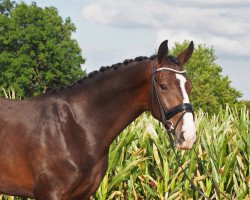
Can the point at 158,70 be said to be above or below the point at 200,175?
above

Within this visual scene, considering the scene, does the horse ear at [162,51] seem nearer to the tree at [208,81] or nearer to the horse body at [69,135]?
the horse body at [69,135]

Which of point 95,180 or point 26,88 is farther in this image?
point 26,88

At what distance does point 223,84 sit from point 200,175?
167 feet

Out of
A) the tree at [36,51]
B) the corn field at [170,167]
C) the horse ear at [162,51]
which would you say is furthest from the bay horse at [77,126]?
the tree at [36,51]

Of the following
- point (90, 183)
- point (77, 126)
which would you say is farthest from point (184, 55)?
point (90, 183)

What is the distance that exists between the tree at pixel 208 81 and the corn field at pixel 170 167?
151ft

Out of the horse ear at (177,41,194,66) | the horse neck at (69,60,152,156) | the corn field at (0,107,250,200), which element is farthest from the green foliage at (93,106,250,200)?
the horse ear at (177,41,194,66)

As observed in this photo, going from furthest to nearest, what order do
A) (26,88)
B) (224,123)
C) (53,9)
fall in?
1. (53,9)
2. (26,88)
3. (224,123)

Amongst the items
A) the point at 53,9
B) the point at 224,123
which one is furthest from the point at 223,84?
the point at 224,123

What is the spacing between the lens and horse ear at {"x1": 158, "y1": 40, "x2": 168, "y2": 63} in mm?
4949

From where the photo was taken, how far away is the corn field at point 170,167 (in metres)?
7.34

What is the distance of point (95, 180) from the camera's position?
5.34 metres

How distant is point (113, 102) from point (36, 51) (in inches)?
1760

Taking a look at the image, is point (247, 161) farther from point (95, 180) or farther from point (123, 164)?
point (95, 180)
